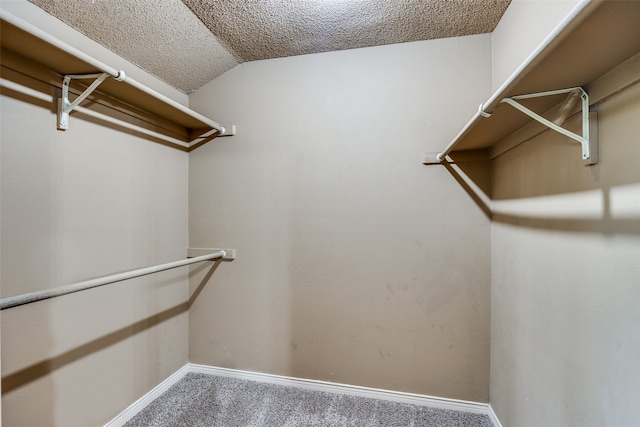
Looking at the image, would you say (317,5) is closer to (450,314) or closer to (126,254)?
(126,254)

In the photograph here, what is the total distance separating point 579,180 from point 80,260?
1999mm

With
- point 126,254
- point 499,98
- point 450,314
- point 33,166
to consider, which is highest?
point 499,98

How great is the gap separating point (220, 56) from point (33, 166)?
1179mm

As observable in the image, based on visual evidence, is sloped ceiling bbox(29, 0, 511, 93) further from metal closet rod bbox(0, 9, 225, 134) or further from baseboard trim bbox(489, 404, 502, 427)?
baseboard trim bbox(489, 404, 502, 427)

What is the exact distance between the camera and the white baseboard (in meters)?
1.58

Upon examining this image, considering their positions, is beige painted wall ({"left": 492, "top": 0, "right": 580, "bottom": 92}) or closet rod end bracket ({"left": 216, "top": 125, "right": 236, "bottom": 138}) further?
closet rod end bracket ({"left": 216, "top": 125, "right": 236, "bottom": 138})

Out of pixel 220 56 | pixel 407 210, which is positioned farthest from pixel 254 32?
pixel 407 210

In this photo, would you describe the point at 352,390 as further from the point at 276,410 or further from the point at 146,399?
the point at 146,399

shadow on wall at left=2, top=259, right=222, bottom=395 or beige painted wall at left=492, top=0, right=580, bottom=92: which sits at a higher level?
beige painted wall at left=492, top=0, right=580, bottom=92

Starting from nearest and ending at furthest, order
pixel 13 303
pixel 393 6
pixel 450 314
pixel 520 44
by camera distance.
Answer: pixel 13 303
pixel 520 44
pixel 393 6
pixel 450 314

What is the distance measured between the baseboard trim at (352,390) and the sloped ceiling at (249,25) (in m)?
2.02

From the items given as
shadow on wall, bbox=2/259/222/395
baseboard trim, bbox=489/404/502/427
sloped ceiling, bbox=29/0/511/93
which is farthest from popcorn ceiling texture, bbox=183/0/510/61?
baseboard trim, bbox=489/404/502/427

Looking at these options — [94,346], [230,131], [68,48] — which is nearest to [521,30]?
[230,131]

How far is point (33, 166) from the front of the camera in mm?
1130
